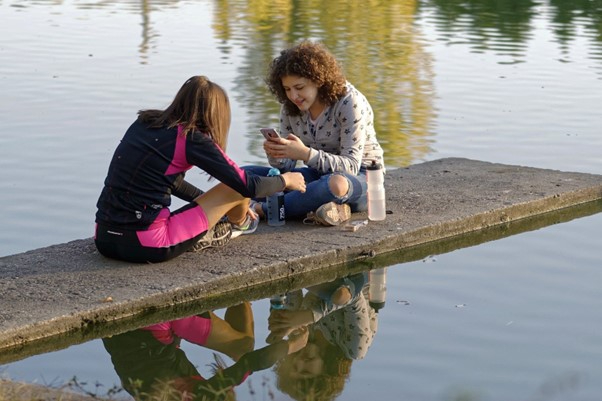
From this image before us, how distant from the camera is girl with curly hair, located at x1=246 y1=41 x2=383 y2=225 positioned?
7.21m

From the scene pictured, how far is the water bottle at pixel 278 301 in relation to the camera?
634 cm

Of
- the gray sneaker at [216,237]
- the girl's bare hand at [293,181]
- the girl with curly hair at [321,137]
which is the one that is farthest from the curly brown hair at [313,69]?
the gray sneaker at [216,237]

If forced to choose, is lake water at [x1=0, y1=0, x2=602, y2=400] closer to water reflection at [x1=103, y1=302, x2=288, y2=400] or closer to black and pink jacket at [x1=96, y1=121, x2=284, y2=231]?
water reflection at [x1=103, y1=302, x2=288, y2=400]

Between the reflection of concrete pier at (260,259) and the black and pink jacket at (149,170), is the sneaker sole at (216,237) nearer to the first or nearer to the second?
the reflection of concrete pier at (260,259)

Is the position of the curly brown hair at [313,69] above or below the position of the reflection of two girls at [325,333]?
above

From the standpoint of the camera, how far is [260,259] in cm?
662

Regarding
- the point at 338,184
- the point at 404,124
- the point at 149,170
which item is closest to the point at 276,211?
the point at 338,184

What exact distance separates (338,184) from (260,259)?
2.77 feet

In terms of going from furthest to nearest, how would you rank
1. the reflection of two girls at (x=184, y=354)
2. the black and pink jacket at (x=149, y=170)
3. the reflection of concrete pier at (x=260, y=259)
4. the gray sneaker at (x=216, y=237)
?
the gray sneaker at (x=216, y=237) < the black and pink jacket at (x=149, y=170) < the reflection of concrete pier at (x=260, y=259) < the reflection of two girls at (x=184, y=354)

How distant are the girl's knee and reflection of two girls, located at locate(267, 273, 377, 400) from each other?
62cm

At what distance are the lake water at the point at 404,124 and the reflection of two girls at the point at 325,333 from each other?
0.24 ft

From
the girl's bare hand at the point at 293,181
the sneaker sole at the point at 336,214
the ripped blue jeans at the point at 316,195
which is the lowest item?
the sneaker sole at the point at 336,214

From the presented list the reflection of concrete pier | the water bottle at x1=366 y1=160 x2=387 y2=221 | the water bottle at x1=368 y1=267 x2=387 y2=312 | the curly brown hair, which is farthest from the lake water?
the curly brown hair

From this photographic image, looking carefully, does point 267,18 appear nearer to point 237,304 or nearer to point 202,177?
point 202,177
